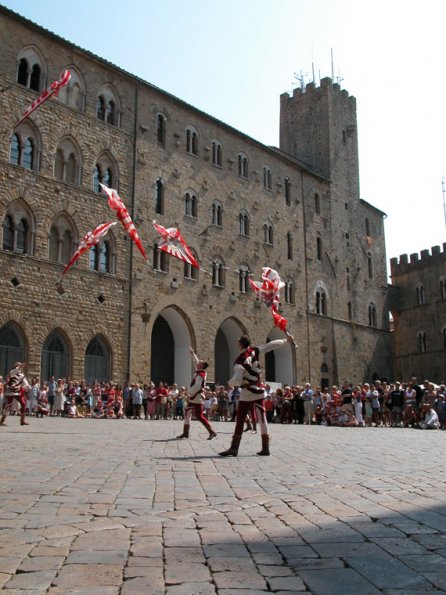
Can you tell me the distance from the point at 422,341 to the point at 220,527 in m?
47.0

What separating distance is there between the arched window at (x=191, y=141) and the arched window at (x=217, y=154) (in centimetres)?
146

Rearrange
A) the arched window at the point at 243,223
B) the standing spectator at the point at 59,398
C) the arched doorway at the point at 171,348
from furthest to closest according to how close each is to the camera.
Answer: the arched window at the point at 243,223, the arched doorway at the point at 171,348, the standing spectator at the point at 59,398

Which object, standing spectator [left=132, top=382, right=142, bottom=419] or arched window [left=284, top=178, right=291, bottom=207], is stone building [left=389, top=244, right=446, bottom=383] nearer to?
arched window [left=284, top=178, right=291, bottom=207]

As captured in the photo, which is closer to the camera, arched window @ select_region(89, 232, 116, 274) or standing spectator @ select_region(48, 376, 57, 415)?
standing spectator @ select_region(48, 376, 57, 415)

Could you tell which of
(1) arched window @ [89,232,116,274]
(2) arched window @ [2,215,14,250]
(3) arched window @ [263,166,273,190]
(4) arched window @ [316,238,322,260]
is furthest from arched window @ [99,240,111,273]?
(4) arched window @ [316,238,322,260]

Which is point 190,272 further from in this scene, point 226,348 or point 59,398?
point 59,398

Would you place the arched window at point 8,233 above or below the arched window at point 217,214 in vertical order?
below

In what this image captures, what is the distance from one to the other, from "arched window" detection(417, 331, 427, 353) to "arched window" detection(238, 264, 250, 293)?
18.7 metres

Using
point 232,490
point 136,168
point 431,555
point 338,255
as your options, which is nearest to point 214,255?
point 136,168

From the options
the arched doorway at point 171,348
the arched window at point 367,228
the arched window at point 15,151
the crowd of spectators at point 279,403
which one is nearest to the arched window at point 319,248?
the arched window at point 367,228

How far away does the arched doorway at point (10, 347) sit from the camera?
2591 cm

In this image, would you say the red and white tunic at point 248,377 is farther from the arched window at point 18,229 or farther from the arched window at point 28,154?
the arched window at point 28,154

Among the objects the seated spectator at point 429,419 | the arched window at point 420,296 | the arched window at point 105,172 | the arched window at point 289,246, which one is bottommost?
the seated spectator at point 429,419

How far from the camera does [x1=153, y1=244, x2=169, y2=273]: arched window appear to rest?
107ft
